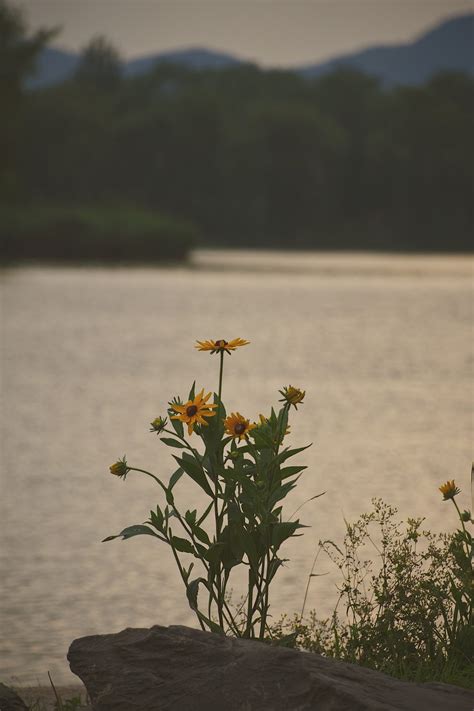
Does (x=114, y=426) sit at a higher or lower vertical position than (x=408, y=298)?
lower

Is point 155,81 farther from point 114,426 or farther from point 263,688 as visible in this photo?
point 263,688

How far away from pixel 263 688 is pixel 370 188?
83.8m

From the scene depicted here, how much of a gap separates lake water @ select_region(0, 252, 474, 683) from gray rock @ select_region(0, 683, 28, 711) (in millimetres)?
1246

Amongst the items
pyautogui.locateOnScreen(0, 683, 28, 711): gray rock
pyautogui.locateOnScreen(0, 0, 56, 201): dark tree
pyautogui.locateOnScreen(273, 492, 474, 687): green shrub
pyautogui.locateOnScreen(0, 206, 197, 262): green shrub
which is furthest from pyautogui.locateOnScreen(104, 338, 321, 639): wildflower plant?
pyautogui.locateOnScreen(0, 0, 56, 201): dark tree

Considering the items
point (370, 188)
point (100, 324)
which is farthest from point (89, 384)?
point (370, 188)

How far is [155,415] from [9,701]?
8477 millimetres

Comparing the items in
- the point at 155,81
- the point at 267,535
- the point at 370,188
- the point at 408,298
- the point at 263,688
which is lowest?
the point at 263,688

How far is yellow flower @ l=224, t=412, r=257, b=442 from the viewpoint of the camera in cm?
428

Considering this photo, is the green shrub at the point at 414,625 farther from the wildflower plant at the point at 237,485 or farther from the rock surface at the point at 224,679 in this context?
the rock surface at the point at 224,679

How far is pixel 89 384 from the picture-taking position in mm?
15109

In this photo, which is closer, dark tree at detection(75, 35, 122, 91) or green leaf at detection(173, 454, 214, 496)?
green leaf at detection(173, 454, 214, 496)

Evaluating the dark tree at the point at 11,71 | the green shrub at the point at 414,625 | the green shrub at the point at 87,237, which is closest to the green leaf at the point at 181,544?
the green shrub at the point at 414,625

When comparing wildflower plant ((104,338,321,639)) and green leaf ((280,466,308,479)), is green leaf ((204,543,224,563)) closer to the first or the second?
wildflower plant ((104,338,321,639))

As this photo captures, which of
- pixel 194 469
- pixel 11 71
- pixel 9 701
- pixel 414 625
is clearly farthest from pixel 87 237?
pixel 9 701
